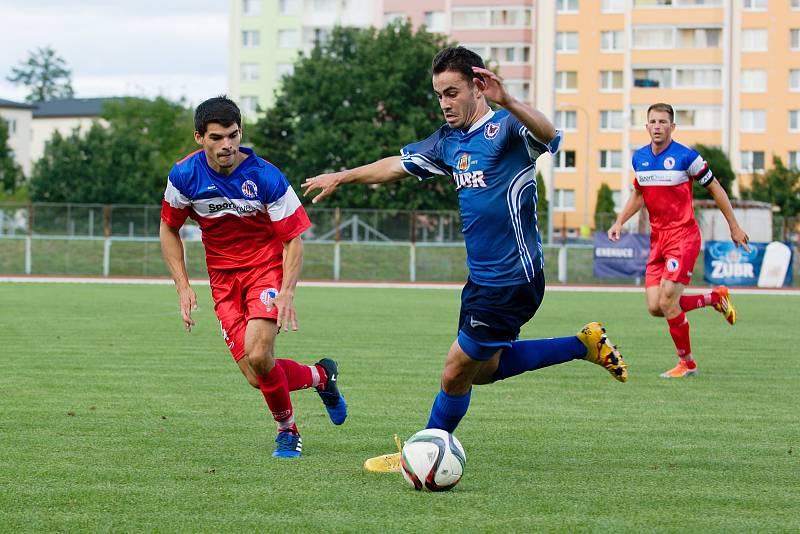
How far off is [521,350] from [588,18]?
72.1 metres

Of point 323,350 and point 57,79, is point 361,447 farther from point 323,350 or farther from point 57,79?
point 57,79

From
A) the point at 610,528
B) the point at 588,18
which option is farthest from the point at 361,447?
the point at 588,18

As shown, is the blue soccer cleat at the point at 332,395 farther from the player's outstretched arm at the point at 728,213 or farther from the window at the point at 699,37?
the window at the point at 699,37

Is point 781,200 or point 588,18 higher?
point 588,18

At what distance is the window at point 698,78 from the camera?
72.9 metres

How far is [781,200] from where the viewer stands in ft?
195

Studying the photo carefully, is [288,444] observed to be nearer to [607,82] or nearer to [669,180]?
[669,180]

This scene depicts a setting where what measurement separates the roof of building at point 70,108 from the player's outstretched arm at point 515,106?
109684 millimetres

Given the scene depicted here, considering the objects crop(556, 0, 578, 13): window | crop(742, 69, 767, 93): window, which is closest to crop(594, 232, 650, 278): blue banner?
crop(742, 69, 767, 93): window

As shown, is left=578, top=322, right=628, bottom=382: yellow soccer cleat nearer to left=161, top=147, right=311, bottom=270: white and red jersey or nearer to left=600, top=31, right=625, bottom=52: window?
left=161, top=147, right=311, bottom=270: white and red jersey

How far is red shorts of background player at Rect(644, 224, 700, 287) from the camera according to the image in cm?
1153

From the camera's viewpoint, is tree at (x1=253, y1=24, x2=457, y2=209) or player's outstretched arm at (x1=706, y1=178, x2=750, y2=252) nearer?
player's outstretched arm at (x1=706, y1=178, x2=750, y2=252)

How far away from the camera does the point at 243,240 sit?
7.12m

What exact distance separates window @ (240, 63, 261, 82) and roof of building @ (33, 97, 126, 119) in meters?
27.0
